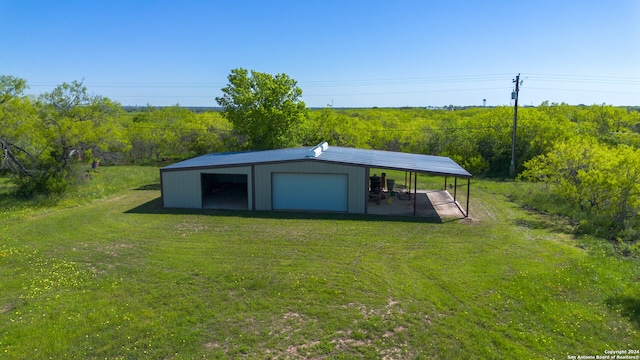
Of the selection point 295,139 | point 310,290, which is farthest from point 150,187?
point 310,290

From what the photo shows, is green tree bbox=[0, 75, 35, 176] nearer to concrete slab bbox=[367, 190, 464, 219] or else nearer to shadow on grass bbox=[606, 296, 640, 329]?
concrete slab bbox=[367, 190, 464, 219]

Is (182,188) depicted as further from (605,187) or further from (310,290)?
(605,187)

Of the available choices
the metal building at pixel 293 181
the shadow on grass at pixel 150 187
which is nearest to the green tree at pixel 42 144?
the shadow on grass at pixel 150 187

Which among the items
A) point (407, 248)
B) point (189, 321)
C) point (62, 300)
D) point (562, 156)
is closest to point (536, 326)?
point (407, 248)

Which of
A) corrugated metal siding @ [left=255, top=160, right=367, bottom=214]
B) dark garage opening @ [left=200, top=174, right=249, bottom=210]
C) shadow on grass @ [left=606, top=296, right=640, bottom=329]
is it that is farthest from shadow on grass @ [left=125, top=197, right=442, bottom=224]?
shadow on grass @ [left=606, top=296, right=640, bottom=329]

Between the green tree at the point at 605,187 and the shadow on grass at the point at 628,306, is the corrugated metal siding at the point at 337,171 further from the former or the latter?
the shadow on grass at the point at 628,306

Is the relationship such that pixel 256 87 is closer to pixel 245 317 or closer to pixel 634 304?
pixel 245 317
